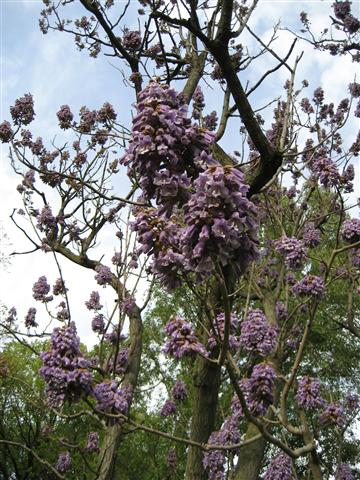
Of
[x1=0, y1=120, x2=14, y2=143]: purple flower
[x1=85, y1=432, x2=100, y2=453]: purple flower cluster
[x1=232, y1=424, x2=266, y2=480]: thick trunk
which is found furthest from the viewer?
[x1=85, y1=432, x2=100, y2=453]: purple flower cluster

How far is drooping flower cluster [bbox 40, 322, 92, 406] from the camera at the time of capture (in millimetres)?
3146

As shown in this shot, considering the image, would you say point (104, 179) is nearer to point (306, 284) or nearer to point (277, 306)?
point (277, 306)

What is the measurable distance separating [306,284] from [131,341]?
3.91 m

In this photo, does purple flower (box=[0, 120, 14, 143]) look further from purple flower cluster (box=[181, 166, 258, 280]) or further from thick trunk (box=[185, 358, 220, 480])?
purple flower cluster (box=[181, 166, 258, 280])

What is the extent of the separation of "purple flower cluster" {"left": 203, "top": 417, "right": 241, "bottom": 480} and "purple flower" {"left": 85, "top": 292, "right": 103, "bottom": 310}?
320 centimetres

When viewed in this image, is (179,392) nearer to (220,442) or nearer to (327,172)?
(220,442)

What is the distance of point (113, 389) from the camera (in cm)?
392

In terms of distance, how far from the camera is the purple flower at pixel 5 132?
22.5 ft

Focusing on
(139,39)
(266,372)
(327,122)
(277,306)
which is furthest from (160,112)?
(327,122)

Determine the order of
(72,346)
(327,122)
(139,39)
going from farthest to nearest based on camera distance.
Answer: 1. (327,122)
2. (139,39)
3. (72,346)

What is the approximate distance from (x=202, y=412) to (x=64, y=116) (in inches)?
180

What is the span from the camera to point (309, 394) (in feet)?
15.7

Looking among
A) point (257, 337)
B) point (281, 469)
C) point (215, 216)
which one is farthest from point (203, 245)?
point (281, 469)

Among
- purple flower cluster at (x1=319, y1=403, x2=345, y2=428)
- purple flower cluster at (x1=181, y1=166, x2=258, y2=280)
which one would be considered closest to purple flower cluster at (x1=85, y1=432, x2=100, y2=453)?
purple flower cluster at (x1=319, y1=403, x2=345, y2=428)
